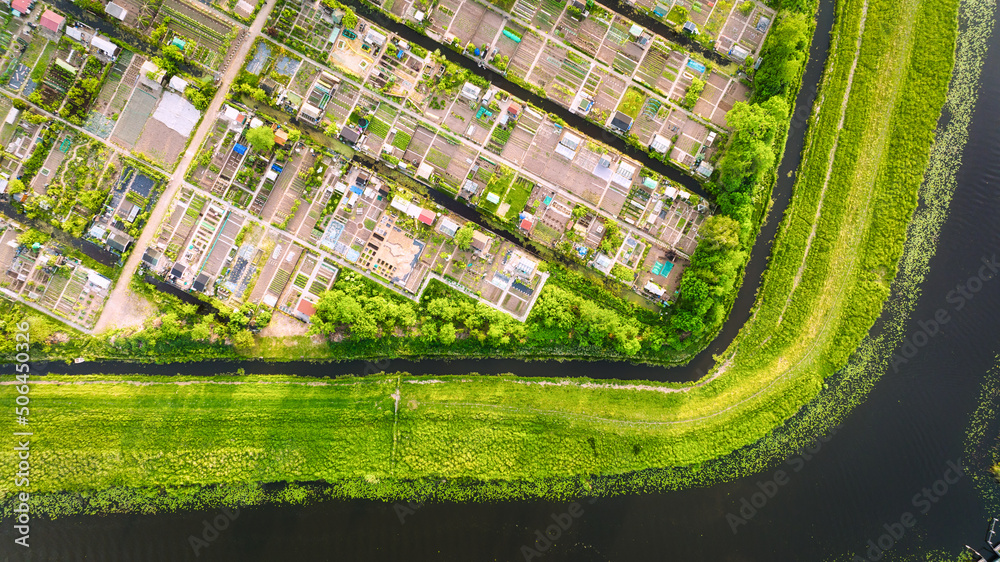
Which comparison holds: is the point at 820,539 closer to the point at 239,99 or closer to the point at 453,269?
the point at 453,269

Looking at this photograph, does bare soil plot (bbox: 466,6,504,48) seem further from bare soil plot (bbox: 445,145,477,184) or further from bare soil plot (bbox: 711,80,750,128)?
bare soil plot (bbox: 711,80,750,128)

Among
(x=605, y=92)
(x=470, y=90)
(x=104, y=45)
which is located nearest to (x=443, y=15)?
(x=470, y=90)

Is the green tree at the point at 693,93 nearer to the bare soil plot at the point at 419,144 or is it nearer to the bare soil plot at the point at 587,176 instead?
the bare soil plot at the point at 587,176

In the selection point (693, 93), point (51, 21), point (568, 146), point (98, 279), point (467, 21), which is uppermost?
point (693, 93)

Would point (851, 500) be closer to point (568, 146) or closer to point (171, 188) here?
point (568, 146)

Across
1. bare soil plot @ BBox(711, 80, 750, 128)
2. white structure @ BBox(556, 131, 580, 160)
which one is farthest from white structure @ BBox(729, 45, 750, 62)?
white structure @ BBox(556, 131, 580, 160)

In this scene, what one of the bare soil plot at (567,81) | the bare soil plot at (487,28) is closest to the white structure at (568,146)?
the bare soil plot at (567,81)
